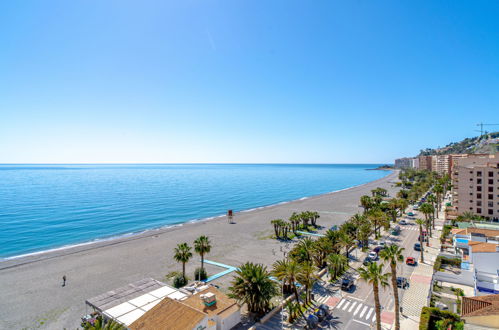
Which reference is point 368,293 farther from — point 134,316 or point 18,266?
point 18,266

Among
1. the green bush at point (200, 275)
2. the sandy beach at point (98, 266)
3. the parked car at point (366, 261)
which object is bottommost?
the sandy beach at point (98, 266)

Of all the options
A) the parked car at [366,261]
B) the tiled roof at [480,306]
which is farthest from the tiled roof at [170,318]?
the parked car at [366,261]

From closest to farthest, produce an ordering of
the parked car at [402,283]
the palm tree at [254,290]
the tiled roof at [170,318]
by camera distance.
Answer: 1. the tiled roof at [170,318]
2. the palm tree at [254,290]
3. the parked car at [402,283]

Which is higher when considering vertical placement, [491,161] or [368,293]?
[491,161]

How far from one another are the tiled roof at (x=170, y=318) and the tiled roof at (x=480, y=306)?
83.6 ft

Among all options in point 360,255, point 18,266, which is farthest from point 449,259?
point 18,266

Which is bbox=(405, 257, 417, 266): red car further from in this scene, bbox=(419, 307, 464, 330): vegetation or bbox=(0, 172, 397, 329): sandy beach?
bbox=(0, 172, 397, 329): sandy beach

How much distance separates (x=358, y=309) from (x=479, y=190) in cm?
6381

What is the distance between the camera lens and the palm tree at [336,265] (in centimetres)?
3478

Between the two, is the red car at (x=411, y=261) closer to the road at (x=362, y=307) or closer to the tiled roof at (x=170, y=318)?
the road at (x=362, y=307)

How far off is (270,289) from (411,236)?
4480cm

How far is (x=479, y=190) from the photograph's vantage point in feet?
220

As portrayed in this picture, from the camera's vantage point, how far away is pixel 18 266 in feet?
153

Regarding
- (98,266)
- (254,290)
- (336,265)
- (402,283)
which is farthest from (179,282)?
(402,283)
